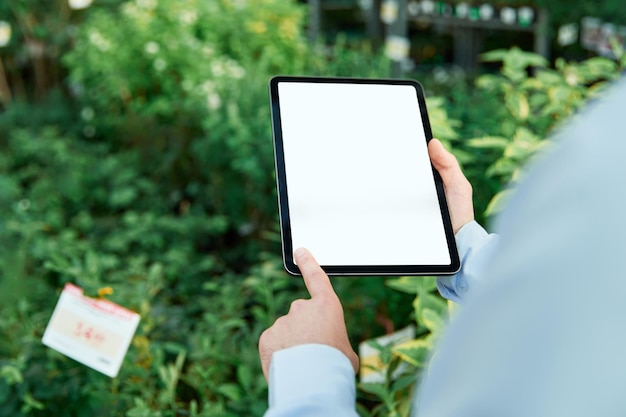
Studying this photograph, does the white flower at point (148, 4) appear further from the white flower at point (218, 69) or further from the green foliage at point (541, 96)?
the green foliage at point (541, 96)

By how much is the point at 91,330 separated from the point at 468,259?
876mm

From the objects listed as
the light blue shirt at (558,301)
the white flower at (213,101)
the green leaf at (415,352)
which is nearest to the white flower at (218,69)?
the white flower at (213,101)

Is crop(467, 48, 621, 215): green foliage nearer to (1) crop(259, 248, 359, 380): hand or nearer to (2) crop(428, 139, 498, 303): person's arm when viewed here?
(2) crop(428, 139, 498, 303): person's arm

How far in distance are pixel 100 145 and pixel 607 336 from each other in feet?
11.8

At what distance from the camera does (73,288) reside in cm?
154

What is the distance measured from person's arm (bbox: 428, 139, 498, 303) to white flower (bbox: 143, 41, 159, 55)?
3146 millimetres

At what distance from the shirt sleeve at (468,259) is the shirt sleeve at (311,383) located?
0.94 ft

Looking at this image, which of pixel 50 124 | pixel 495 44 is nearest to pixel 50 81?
pixel 50 124

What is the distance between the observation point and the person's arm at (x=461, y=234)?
3.18 feet

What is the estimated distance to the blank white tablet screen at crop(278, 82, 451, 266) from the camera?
37.3 inches

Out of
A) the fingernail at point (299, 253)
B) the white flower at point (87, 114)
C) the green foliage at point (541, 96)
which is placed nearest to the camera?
the fingernail at point (299, 253)

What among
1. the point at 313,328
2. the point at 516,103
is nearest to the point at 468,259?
the point at 313,328

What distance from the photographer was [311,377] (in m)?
0.70

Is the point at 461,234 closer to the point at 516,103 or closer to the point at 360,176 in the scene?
the point at 360,176
